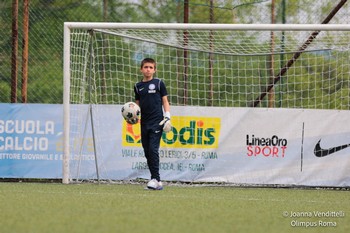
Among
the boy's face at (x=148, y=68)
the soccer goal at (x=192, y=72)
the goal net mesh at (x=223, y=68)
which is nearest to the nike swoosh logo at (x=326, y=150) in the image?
the soccer goal at (x=192, y=72)

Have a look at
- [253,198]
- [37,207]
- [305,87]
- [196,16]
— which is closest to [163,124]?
[253,198]

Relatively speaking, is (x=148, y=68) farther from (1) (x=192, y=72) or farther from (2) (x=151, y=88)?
(1) (x=192, y=72)

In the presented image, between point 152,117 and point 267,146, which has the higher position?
point 152,117

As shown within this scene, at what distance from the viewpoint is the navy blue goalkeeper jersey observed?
11406 millimetres

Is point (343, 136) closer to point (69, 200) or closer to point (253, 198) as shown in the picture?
point (253, 198)

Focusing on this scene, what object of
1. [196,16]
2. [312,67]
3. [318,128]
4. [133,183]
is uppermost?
[196,16]

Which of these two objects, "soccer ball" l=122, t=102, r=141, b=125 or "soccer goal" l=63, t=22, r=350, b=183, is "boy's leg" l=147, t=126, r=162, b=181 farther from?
"soccer goal" l=63, t=22, r=350, b=183

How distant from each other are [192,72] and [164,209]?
6.13 metres

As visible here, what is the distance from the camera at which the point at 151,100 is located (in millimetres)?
11414

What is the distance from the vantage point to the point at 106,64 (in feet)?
49.3

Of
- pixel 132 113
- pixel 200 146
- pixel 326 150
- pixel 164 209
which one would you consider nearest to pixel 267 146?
pixel 326 150

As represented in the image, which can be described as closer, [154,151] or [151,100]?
[154,151]

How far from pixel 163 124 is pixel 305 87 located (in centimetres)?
485

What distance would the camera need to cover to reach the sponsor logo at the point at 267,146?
13.0 meters
